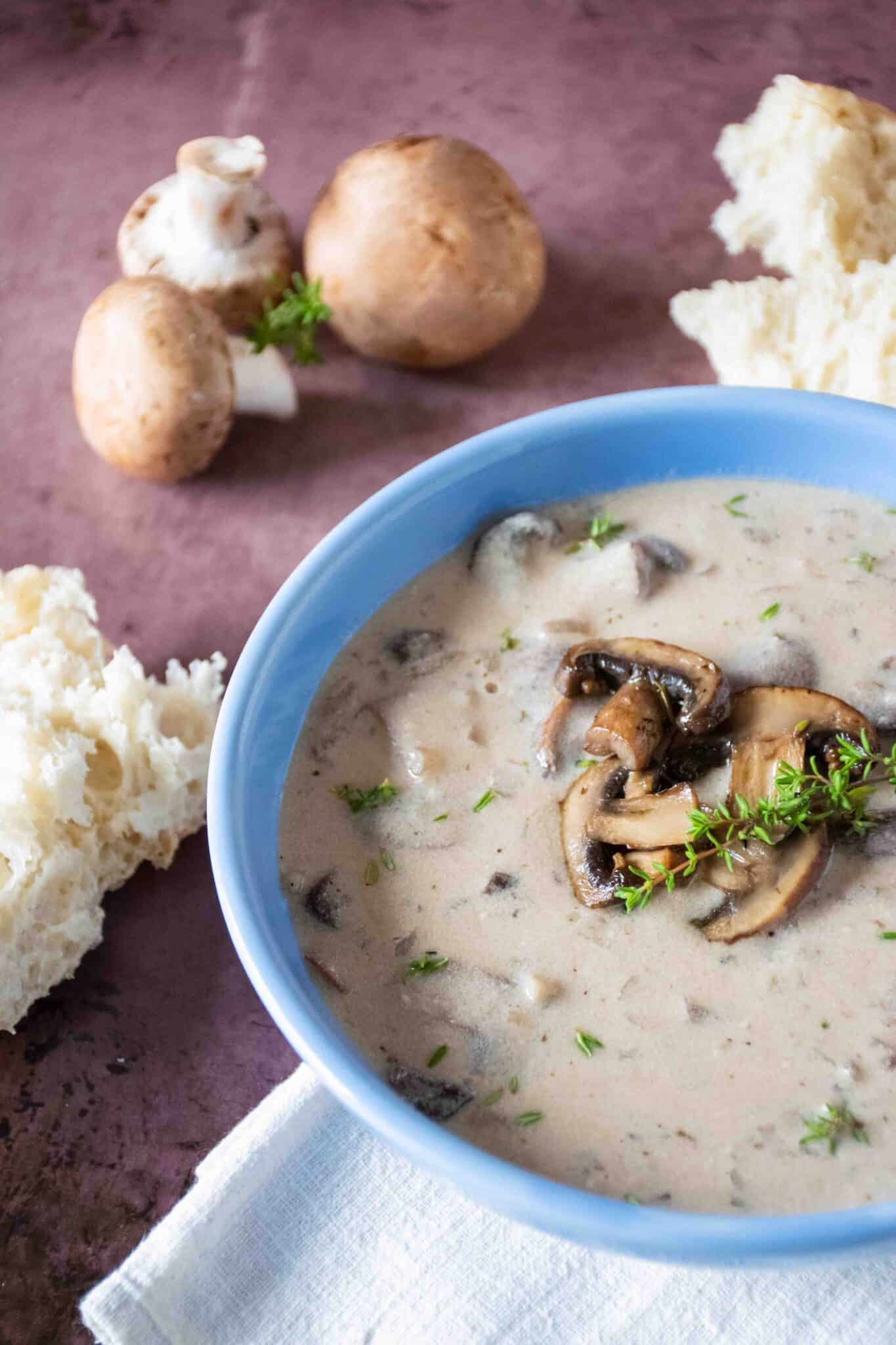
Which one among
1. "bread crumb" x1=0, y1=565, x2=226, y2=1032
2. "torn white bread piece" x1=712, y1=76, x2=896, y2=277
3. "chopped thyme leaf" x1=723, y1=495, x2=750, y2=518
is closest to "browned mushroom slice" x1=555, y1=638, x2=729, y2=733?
"chopped thyme leaf" x1=723, y1=495, x2=750, y2=518

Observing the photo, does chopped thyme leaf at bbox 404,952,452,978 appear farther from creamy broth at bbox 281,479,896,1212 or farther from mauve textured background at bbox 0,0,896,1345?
mauve textured background at bbox 0,0,896,1345

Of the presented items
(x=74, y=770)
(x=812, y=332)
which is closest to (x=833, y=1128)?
(x=74, y=770)

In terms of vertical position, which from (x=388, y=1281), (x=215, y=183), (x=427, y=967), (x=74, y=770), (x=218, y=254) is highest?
(x=215, y=183)

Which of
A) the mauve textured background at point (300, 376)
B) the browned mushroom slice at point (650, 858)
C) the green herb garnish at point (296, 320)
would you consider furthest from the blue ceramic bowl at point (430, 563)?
the green herb garnish at point (296, 320)

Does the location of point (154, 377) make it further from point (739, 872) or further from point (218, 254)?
point (739, 872)

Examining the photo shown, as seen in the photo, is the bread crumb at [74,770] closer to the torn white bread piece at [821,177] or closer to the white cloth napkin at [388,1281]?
the white cloth napkin at [388,1281]
